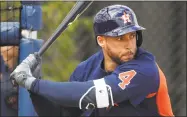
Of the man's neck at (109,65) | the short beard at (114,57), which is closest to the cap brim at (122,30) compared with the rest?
the short beard at (114,57)

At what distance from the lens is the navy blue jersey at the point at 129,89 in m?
2.71

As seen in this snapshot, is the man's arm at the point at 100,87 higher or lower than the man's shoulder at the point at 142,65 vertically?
lower

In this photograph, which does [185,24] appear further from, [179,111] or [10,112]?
[10,112]

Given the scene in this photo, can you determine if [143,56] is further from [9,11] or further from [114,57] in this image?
[9,11]

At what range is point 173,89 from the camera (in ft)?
17.6

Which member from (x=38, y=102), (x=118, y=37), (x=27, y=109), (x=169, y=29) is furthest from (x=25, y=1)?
(x=169, y=29)

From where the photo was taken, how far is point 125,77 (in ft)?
9.01


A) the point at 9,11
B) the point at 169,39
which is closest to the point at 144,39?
the point at 169,39

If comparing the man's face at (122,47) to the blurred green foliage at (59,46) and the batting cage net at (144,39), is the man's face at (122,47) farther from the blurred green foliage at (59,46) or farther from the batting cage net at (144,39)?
the blurred green foliage at (59,46)

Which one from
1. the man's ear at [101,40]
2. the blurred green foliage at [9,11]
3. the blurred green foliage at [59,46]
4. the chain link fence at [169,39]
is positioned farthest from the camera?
the chain link fence at [169,39]

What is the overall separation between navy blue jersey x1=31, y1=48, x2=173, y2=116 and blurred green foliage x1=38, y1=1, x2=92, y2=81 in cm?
204

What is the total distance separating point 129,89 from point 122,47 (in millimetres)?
204

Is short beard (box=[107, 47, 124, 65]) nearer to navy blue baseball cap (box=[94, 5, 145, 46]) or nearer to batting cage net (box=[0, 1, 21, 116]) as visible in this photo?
navy blue baseball cap (box=[94, 5, 145, 46])

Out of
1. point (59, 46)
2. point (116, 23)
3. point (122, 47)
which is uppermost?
point (116, 23)
